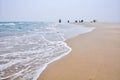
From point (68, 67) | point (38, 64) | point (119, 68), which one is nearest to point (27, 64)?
point (38, 64)

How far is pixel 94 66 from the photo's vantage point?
3934 mm

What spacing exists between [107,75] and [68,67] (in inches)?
43.9

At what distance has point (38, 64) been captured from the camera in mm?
4406

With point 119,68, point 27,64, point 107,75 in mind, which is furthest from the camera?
point 27,64

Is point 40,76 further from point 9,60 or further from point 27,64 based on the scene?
point 9,60

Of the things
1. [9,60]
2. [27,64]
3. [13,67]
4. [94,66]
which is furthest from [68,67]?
[9,60]

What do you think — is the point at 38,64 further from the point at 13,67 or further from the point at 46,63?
the point at 13,67

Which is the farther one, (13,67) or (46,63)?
(46,63)

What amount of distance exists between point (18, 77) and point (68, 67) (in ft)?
4.52

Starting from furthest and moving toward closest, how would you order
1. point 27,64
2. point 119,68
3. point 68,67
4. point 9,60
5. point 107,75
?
point 9,60
point 27,64
point 68,67
point 119,68
point 107,75

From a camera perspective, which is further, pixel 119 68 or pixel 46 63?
pixel 46 63

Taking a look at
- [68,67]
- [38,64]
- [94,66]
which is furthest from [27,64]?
[94,66]

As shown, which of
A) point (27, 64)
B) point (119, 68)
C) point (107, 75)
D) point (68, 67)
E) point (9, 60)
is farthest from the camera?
point (9, 60)

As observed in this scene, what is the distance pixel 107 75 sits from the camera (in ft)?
10.8
